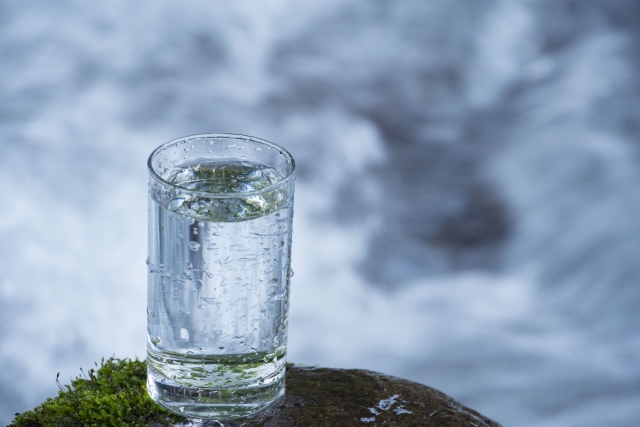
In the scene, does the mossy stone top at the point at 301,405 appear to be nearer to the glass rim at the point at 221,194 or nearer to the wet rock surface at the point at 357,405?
the wet rock surface at the point at 357,405

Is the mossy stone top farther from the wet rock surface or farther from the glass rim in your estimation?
the glass rim

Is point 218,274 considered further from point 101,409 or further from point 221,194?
point 101,409

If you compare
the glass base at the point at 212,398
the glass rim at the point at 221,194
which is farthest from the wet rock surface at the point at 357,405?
the glass rim at the point at 221,194

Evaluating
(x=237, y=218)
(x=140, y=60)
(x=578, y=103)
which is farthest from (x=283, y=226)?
(x=578, y=103)

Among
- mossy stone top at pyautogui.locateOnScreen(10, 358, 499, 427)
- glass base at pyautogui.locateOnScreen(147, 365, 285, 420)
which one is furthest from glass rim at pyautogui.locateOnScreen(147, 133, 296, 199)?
mossy stone top at pyautogui.locateOnScreen(10, 358, 499, 427)

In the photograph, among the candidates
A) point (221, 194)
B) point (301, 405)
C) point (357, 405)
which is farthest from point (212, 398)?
point (221, 194)
